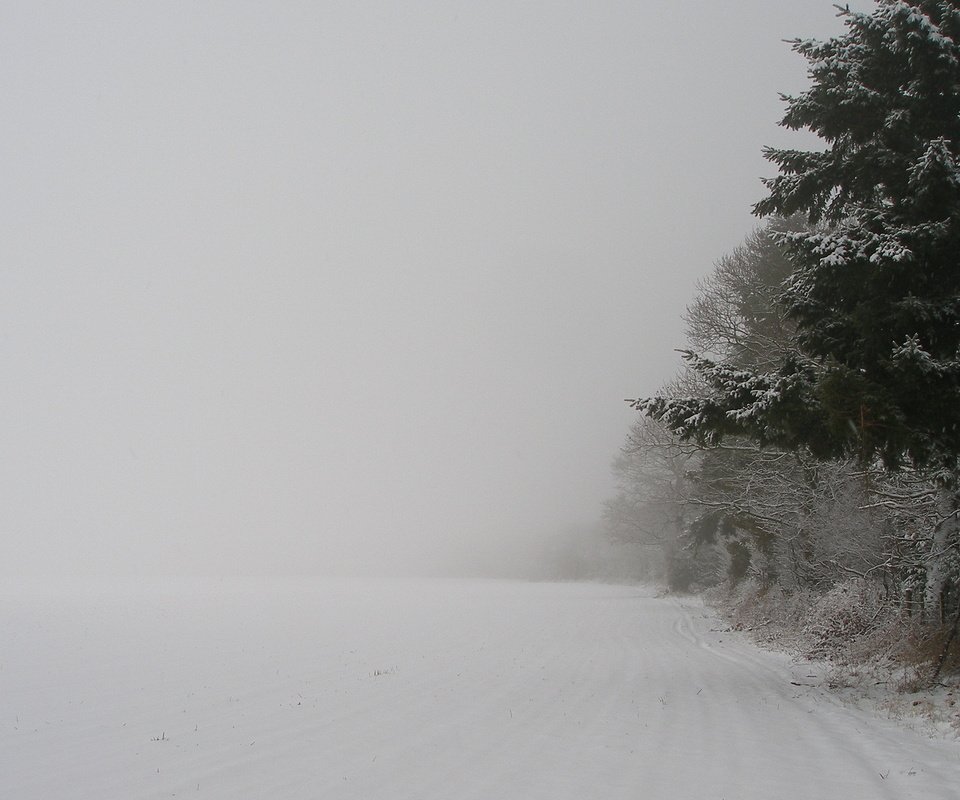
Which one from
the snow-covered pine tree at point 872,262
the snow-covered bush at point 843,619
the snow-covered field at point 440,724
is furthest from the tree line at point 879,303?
the snow-covered field at point 440,724

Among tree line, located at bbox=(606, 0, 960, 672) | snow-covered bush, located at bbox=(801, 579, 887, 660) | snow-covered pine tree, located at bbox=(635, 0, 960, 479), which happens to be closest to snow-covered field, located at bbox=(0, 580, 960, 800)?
snow-covered bush, located at bbox=(801, 579, 887, 660)

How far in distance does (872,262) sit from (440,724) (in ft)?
29.3

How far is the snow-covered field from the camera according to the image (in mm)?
6309

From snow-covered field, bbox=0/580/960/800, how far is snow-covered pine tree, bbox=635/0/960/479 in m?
4.02

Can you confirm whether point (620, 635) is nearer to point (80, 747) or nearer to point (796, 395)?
point (796, 395)

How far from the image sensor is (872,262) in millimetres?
8367

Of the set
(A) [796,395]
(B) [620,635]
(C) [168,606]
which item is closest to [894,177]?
(A) [796,395]

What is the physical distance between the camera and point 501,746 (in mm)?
7730

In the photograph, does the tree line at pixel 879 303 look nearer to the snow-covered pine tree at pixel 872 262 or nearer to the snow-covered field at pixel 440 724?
the snow-covered pine tree at pixel 872 262

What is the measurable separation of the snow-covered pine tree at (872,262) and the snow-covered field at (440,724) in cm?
402

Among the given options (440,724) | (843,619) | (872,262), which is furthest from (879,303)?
(440,724)

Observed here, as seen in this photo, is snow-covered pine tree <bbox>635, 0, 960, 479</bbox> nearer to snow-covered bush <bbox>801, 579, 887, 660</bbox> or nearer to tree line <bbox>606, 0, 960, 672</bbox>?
tree line <bbox>606, 0, 960, 672</bbox>

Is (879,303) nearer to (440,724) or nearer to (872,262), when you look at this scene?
(872,262)

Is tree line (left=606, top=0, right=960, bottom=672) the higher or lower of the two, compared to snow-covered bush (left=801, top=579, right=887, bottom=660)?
higher
